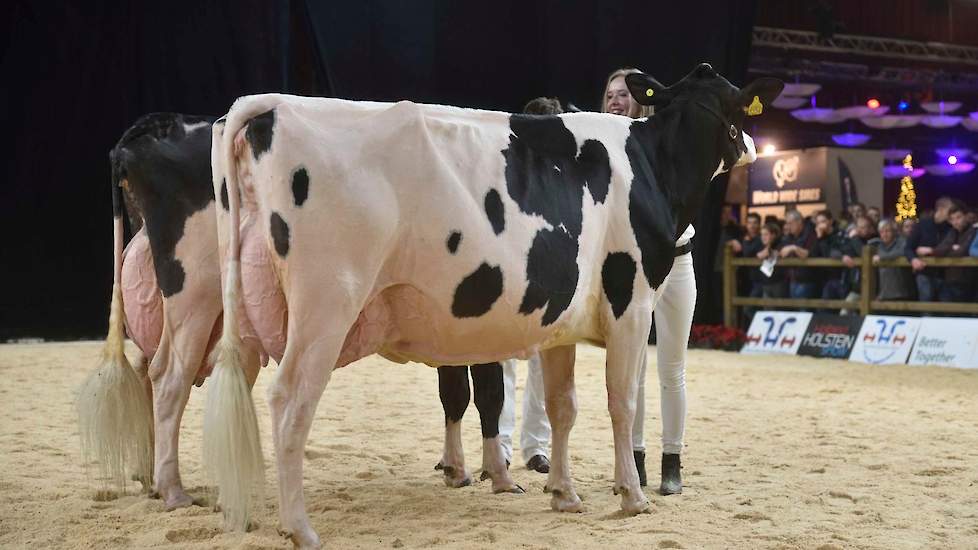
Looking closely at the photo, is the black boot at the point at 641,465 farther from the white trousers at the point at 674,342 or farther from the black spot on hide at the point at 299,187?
the black spot on hide at the point at 299,187

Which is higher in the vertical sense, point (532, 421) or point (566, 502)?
point (532, 421)

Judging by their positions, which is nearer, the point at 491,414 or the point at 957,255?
the point at 491,414

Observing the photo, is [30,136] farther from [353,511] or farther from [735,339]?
[353,511]

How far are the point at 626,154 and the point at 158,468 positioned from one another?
82.1 inches

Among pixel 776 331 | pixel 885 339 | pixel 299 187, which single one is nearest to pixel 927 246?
pixel 885 339

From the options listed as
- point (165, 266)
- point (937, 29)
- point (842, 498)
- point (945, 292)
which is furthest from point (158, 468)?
point (937, 29)

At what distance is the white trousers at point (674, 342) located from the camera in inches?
163

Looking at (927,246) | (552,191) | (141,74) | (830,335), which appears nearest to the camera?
(552,191)

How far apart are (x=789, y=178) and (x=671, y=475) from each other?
1472cm

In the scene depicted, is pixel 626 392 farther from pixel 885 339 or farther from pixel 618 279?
pixel 885 339

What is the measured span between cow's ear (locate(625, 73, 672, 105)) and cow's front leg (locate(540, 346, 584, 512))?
106 cm

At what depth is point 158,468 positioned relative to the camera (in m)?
3.79

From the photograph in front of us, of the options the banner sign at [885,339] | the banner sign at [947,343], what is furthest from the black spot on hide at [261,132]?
the banner sign at [885,339]

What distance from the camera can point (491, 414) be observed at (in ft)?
13.9
